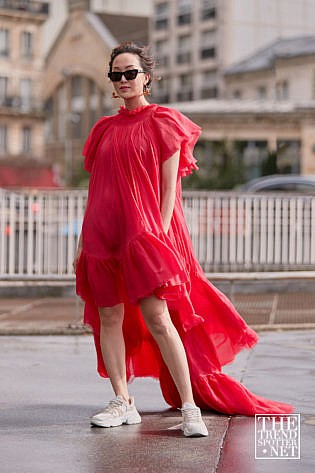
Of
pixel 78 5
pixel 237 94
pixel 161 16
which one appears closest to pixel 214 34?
pixel 237 94

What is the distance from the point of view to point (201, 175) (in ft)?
214

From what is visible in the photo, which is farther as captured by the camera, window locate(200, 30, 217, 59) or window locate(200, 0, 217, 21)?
window locate(200, 30, 217, 59)

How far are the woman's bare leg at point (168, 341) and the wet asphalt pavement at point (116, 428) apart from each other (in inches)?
9.4

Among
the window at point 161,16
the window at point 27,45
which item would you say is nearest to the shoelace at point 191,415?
the window at point 27,45

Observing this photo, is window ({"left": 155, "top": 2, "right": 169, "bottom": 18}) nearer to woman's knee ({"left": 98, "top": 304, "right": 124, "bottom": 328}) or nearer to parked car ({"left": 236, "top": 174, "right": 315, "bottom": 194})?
parked car ({"left": 236, "top": 174, "right": 315, "bottom": 194})

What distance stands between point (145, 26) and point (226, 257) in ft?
287

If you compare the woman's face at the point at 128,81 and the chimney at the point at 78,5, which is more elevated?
the chimney at the point at 78,5

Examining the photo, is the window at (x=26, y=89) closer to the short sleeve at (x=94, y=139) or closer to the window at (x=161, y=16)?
the window at (x=161, y=16)

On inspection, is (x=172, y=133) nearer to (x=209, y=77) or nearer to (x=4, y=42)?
(x=209, y=77)

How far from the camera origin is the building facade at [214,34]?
286 feet

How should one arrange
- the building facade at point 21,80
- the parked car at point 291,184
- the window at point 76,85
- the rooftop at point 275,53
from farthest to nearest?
1. the window at point 76,85
2. the building facade at point 21,80
3. the rooftop at point 275,53
4. the parked car at point 291,184

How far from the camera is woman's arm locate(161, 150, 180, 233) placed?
6.54 m

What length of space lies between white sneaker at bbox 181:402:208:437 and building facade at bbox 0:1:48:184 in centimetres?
7889

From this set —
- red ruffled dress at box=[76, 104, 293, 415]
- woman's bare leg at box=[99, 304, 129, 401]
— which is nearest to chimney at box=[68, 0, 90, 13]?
red ruffled dress at box=[76, 104, 293, 415]
